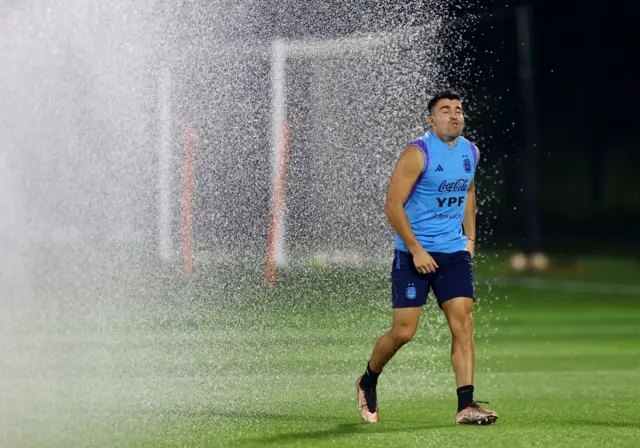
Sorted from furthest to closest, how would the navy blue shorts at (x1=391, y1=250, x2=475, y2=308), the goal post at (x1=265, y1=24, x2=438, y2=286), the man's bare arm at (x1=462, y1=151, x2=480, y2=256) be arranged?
the goal post at (x1=265, y1=24, x2=438, y2=286), the man's bare arm at (x1=462, y1=151, x2=480, y2=256), the navy blue shorts at (x1=391, y1=250, x2=475, y2=308)

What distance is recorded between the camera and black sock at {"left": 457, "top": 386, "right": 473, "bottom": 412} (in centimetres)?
809

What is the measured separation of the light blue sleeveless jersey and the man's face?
9cm

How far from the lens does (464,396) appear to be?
8117mm

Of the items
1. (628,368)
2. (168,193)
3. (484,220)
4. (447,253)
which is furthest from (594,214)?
(447,253)

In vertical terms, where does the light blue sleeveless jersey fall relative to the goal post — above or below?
below

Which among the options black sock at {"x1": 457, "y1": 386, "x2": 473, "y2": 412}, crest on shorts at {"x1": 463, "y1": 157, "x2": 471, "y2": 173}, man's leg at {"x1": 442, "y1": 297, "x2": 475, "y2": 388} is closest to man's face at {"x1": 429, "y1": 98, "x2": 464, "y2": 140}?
crest on shorts at {"x1": 463, "y1": 157, "x2": 471, "y2": 173}

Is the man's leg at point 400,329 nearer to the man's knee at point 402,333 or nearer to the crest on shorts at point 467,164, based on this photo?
the man's knee at point 402,333

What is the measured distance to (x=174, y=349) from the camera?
12.3 meters

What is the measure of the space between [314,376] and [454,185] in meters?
2.86

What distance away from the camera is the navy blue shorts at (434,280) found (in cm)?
824

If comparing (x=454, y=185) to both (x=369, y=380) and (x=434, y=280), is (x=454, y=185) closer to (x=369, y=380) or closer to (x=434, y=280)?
(x=434, y=280)

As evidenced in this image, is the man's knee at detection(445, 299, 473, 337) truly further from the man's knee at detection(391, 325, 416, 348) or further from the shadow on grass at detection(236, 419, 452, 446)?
the shadow on grass at detection(236, 419, 452, 446)

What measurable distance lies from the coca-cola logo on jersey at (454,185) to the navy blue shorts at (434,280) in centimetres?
37

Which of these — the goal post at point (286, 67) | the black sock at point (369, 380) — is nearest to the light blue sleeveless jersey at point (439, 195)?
the black sock at point (369, 380)
